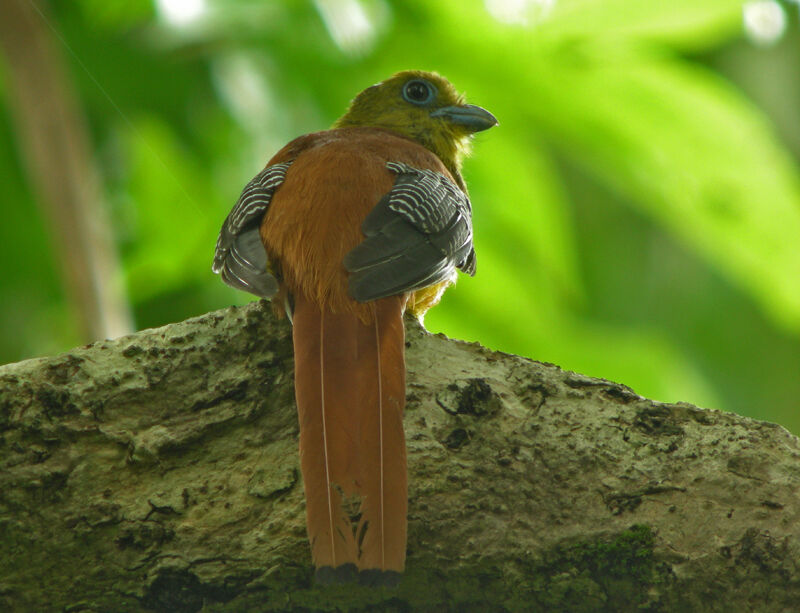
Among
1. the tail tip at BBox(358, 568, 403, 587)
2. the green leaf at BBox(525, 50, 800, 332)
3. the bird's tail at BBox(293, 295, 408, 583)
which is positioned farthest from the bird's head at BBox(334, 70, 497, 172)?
the tail tip at BBox(358, 568, 403, 587)

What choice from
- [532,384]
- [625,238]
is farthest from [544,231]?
[625,238]

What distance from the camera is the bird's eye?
451 centimetres

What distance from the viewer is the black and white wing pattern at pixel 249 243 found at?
2778mm

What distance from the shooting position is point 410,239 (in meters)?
2.92

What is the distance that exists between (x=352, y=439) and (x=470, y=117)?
2.34m

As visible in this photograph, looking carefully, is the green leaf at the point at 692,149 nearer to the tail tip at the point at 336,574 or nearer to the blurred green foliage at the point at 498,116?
the blurred green foliage at the point at 498,116

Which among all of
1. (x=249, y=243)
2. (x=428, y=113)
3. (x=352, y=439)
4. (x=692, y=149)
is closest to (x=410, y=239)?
(x=249, y=243)

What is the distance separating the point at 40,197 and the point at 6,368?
2.46 meters

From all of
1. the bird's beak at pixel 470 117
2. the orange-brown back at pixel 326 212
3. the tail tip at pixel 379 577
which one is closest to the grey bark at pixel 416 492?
the tail tip at pixel 379 577

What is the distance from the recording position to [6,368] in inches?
101

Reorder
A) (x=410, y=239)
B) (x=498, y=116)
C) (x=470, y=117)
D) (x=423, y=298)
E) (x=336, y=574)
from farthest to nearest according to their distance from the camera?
(x=498, y=116)
(x=470, y=117)
(x=423, y=298)
(x=410, y=239)
(x=336, y=574)

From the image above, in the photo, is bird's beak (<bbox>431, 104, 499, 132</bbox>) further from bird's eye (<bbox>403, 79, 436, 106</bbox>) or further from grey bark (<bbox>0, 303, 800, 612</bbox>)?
grey bark (<bbox>0, 303, 800, 612</bbox>)

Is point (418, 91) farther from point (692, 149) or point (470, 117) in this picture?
point (692, 149)

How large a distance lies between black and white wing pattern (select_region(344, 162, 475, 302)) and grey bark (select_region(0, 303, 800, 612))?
10.1 inches
